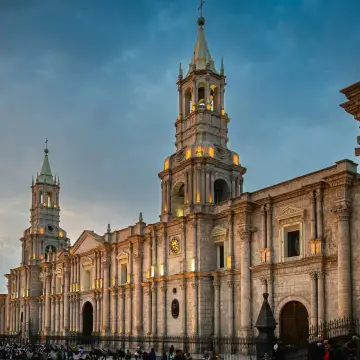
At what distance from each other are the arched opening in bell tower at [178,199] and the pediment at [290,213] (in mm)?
10381

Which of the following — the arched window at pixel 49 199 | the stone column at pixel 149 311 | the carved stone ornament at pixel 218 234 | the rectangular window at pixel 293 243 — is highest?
the arched window at pixel 49 199

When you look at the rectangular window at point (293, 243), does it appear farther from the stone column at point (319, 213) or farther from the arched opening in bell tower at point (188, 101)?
the arched opening in bell tower at point (188, 101)

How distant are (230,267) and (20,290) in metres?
40.2

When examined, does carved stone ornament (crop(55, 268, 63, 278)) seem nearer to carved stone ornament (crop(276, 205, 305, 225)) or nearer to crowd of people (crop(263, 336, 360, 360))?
carved stone ornament (crop(276, 205, 305, 225))

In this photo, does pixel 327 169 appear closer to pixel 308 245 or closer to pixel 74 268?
pixel 308 245

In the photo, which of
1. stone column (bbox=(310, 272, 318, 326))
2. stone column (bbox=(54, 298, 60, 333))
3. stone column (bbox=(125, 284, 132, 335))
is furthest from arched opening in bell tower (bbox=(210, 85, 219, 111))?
stone column (bbox=(54, 298, 60, 333))

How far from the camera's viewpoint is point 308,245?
3031 cm

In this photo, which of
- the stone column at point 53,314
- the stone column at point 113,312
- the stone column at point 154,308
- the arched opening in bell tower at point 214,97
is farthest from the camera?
the stone column at point 53,314

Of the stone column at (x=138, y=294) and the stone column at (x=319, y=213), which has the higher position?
the stone column at (x=319, y=213)

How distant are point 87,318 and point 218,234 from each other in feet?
72.5

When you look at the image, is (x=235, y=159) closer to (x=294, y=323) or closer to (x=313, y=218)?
(x=313, y=218)

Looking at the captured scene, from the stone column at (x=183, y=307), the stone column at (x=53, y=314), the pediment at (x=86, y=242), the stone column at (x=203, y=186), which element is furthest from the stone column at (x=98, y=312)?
the stone column at (x=203, y=186)

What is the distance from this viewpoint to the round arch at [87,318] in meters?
53.0

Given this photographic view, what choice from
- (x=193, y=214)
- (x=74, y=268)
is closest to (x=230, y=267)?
(x=193, y=214)
